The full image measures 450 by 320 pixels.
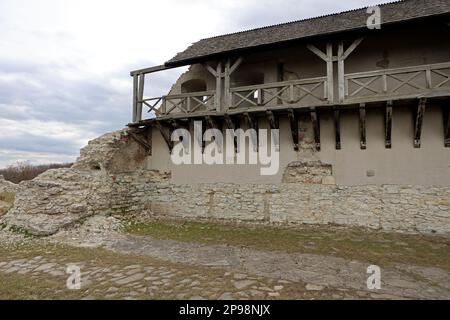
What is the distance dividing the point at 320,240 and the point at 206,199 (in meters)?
3.97

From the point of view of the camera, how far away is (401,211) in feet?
23.8

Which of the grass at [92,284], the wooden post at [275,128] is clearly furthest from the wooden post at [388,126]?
the grass at [92,284]

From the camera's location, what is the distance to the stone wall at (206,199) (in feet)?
23.8

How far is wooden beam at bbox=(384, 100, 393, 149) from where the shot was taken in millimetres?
6997

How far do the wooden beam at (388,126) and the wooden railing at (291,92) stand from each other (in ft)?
4.90

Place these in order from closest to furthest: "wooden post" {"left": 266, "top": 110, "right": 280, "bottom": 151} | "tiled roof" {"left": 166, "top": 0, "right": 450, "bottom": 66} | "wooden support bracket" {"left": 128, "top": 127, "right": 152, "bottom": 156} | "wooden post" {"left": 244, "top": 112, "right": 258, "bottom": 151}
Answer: "tiled roof" {"left": 166, "top": 0, "right": 450, "bottom": 66} → "wooden post" {"left": 266, "top": 110, "right": 280, "bottom": 151} → "wooden post" {"left": 244, "top": 112, "right": 258, "bottom": 151} → "wooden support bracket" {"left": 128, "top": 127, "right": 152, "bottom": 156}

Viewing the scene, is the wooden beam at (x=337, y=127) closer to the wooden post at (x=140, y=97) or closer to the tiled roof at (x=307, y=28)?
the tiled roof at (x=307, y=28)

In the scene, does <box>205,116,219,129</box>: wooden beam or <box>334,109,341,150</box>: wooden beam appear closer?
<box>334,109,341,150</box>: wooden beam

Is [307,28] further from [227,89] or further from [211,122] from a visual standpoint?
[211,122]

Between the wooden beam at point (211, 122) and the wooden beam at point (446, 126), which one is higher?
the wooden beam at point (211, 122)

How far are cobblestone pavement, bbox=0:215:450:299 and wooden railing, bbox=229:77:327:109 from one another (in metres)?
4.27

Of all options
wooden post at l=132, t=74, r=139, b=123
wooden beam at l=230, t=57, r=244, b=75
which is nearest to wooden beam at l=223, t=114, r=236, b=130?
wooden beam at l=230, t=57, r=244, b=75

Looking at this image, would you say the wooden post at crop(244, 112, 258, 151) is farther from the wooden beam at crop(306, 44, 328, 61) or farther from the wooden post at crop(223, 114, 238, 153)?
the wooden beam at crop(306, 44, 328, 61)

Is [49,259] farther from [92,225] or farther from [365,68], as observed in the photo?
[365,68]
